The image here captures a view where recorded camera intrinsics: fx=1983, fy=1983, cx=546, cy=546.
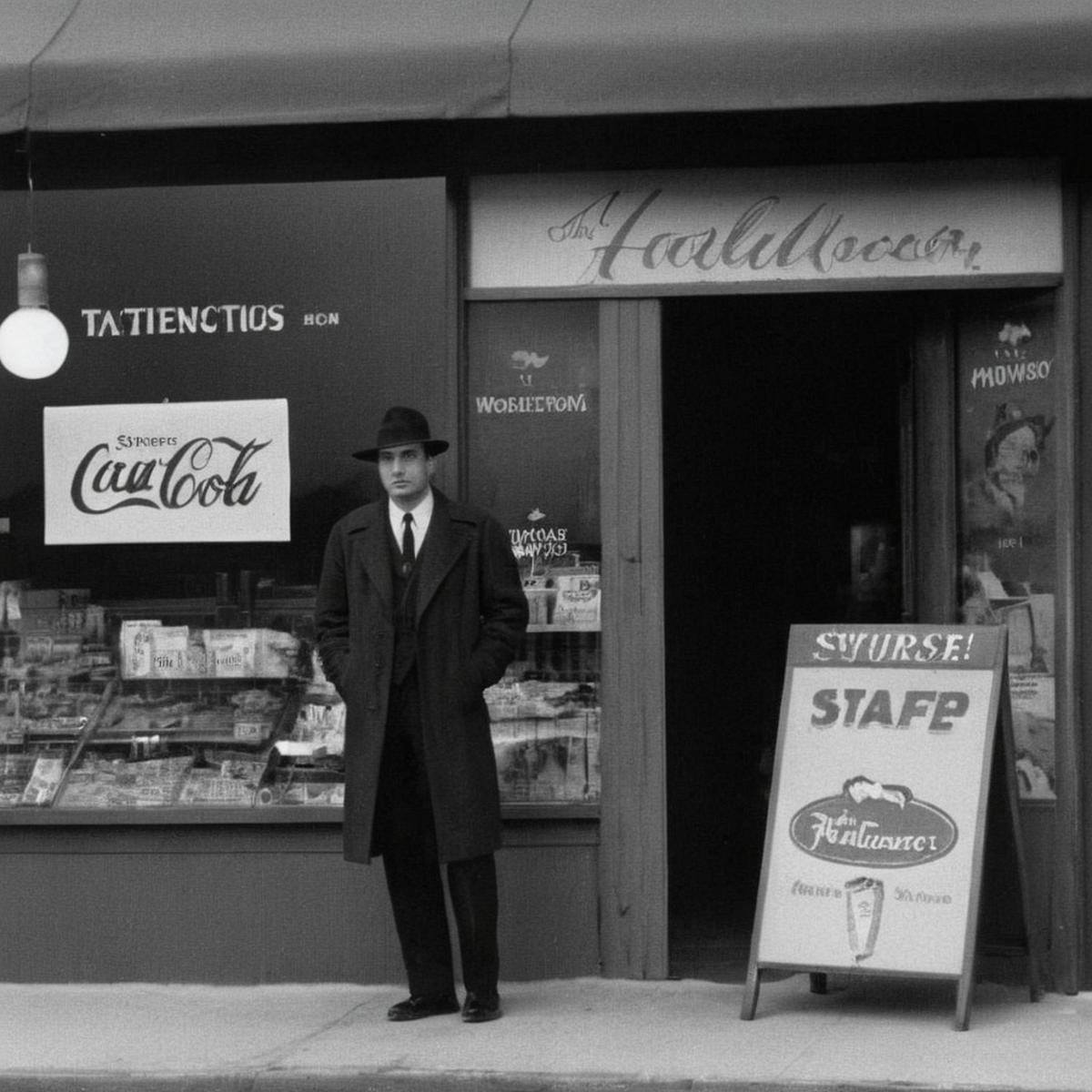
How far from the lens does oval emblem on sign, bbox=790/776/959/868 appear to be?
676cm

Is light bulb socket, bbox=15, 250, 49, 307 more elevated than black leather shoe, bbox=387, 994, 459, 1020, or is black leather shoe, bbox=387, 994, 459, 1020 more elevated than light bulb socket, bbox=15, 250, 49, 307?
light bulb socket, bbox=15, 250, 49, 307

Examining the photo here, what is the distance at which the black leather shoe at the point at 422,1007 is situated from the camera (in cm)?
695

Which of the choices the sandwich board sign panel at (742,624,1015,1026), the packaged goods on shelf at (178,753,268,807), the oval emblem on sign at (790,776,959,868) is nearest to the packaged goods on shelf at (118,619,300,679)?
the packaged goods on shelf at (178,753,268,807)

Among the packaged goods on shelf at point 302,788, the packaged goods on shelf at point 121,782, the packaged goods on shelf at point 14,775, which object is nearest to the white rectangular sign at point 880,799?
the packaged goods on shelf at point 302,788

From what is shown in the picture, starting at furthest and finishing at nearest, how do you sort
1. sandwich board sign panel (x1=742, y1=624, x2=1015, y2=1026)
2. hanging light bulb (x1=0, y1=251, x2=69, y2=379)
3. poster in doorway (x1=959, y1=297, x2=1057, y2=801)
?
poster in doorway (x1=959, y1=297, x2=1057, y2=801), hanging light bulb (x1=0, y1=251, x2=69, y2=379), sandwich board sign panel (x1=742, y1=624, x2=1015, y2=1026)

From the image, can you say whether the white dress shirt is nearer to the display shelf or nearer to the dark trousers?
the dark trousers

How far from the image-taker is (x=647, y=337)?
757cm

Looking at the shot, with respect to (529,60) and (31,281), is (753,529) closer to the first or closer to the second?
(529,60)

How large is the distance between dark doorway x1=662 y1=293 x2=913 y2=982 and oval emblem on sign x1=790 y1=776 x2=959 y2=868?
10.6 feet

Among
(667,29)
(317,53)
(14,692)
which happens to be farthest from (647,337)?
(14,692)

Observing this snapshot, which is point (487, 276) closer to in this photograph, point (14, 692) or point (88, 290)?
point (88, 290)

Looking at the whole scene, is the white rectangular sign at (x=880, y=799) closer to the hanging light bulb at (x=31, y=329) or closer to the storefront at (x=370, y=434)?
the storefront at (x=370, y=434)

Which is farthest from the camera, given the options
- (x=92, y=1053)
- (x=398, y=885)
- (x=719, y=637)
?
(x=719, y=637)

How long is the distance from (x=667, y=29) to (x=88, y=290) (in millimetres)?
2470
